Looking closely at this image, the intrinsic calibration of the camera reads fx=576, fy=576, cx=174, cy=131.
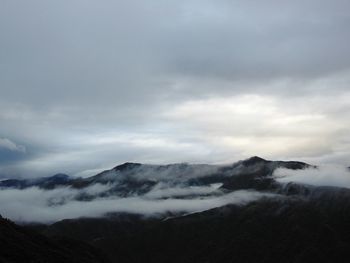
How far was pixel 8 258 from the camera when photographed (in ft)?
636

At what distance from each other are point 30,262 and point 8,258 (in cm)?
770

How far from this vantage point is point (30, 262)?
647 feet
